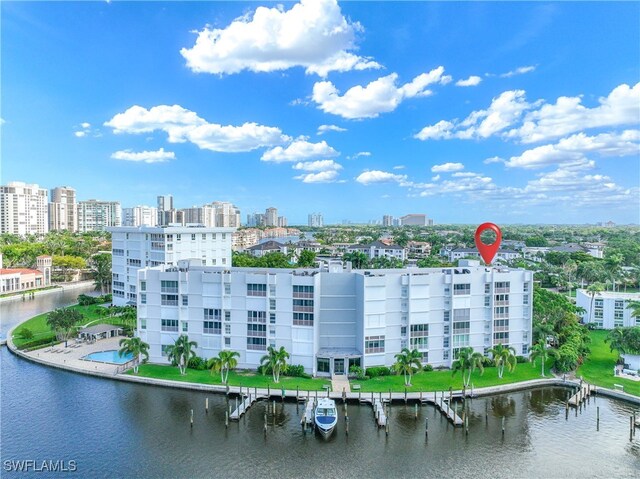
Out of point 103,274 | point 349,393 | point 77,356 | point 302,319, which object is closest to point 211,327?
point 302,319

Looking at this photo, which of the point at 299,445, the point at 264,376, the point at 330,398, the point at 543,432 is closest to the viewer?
the point at 299,445

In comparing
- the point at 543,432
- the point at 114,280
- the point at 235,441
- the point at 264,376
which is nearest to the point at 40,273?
the point at 114,280

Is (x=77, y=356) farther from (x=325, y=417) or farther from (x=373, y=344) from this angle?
(x=373, y=344)

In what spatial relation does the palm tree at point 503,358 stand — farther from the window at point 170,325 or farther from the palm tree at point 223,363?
the window at point 170,325

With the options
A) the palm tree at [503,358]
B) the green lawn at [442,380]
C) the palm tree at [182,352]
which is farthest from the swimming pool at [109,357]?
the palm tree at [503,358]

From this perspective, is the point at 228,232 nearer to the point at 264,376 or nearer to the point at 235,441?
the point at 264,376
